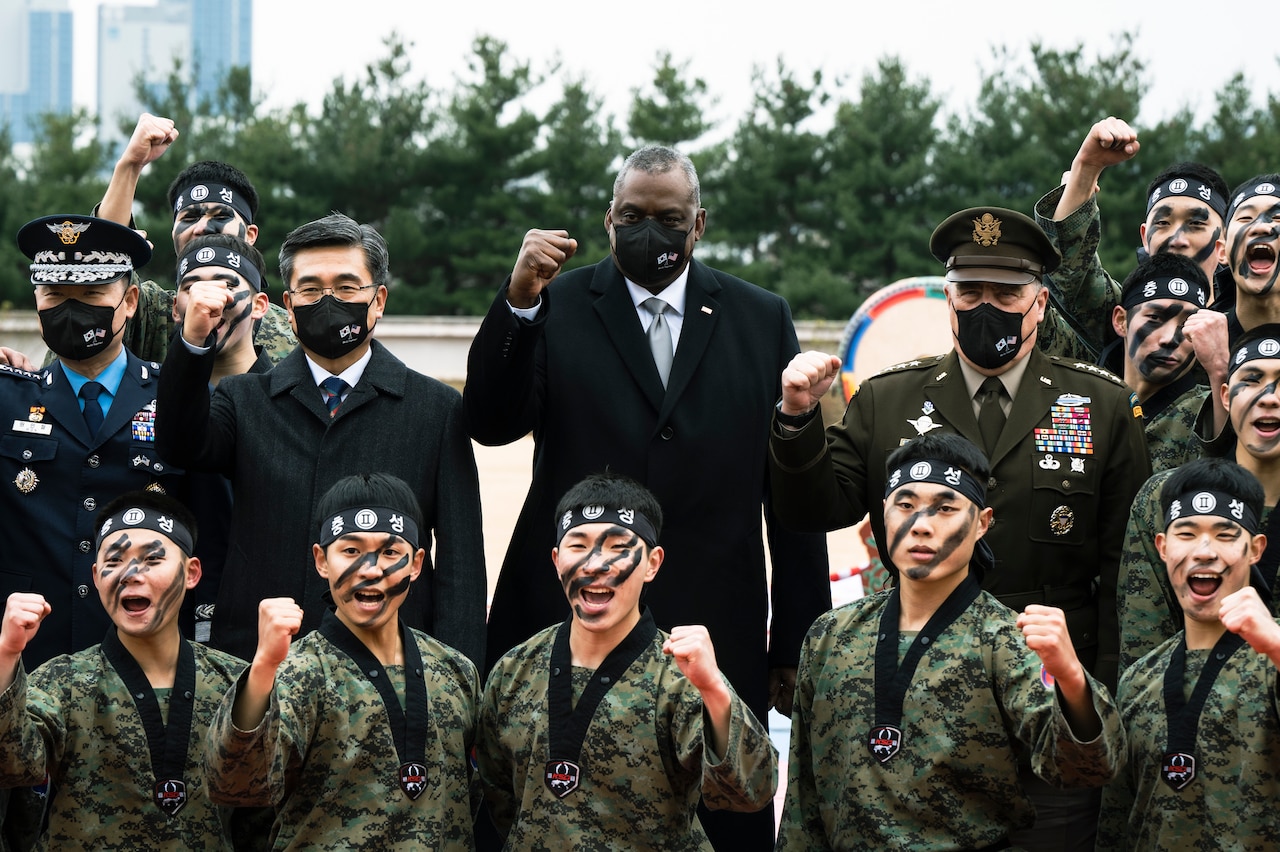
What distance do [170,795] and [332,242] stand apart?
1858 millimetres

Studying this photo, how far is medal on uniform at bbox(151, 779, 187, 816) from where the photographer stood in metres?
4.99

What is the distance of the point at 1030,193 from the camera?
2606 centimetres

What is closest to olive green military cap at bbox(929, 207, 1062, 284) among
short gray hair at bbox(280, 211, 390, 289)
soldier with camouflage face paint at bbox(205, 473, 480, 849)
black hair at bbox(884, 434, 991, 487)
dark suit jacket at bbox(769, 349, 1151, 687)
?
dark suit jacket at bbox(769, 349, 1151, 687)

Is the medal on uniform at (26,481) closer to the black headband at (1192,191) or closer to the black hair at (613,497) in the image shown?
the black hair at (613,497)

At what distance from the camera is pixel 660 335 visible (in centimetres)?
586

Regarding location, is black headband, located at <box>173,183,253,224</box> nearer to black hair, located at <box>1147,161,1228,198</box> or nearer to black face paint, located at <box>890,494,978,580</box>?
black face paint, located at <box>890,494,978,580</box>

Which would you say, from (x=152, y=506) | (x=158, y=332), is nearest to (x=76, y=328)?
(x=152, y=506)

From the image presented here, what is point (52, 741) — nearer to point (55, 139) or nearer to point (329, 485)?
point (329, 485)

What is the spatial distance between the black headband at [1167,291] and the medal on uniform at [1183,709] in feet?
5.97

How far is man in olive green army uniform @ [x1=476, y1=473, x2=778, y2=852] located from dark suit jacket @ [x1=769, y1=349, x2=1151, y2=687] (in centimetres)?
60

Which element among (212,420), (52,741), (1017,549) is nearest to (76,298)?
(212,420)

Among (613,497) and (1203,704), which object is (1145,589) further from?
(613,497)

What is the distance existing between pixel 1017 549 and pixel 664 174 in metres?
1.74

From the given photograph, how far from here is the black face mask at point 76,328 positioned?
5.69m
